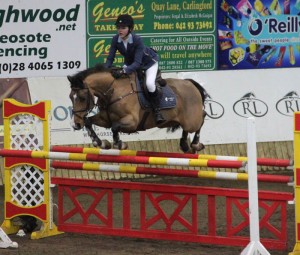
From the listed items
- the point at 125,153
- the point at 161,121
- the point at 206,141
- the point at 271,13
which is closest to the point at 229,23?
the point at 271,13

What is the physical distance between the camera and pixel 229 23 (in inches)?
597

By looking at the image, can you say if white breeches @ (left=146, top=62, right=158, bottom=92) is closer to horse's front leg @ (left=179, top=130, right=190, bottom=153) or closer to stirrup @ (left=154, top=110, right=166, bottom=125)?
stirrup @ (left=154, top=110, right=166, bottom=125)

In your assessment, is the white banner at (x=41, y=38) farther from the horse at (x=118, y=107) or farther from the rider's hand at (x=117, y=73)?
the rider's hand at (x=117, y=73)

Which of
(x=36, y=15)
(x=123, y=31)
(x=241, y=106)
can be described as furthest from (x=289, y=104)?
(x=123, y=31)

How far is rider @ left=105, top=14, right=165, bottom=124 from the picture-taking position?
36.7 ft

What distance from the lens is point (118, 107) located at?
11.3 meters

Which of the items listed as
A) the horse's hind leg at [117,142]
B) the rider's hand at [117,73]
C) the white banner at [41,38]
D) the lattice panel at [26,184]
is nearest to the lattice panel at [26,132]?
the lattice panel at [26,184]

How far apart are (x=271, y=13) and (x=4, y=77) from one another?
14.0 ft

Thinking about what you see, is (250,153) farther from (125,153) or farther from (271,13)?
(271,13)

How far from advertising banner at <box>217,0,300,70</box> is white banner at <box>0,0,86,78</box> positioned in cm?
223

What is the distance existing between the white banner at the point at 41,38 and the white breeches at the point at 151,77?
284cm

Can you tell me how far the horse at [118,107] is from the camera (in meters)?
10.8

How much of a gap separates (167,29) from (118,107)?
12.6 feet

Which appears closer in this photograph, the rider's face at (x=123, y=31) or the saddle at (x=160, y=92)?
the rider's face at (x=123, y=31)
